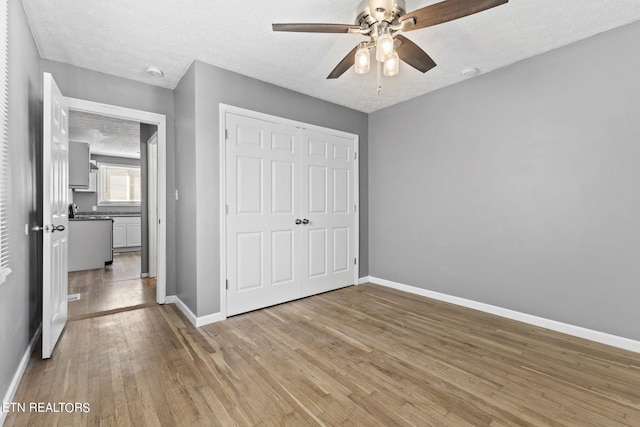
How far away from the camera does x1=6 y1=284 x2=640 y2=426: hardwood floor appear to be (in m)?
1.61

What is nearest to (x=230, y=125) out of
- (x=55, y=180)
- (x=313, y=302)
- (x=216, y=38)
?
(x=216, y=38)

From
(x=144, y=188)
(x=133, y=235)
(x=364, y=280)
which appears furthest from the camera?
(x=133, y=235)

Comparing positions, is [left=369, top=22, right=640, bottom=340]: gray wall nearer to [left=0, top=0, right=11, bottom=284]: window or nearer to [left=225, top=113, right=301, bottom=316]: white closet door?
[left=225, top=113, right=301, bottom=316]: white closet door

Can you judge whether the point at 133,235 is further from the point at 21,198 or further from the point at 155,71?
the point at 21,198

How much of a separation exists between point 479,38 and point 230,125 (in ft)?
8.18

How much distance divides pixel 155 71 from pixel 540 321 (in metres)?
4.63

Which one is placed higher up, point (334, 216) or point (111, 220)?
point (334, 216)

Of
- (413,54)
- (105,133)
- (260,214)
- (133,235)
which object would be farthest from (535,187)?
(133,235)

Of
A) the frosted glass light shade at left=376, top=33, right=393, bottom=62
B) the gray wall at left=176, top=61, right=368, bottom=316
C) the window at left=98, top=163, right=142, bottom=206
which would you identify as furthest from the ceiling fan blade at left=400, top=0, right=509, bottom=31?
the window at left=98, top=163, right=142, bottom=206

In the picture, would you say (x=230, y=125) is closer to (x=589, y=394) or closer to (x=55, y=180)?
(x=55, y=180)

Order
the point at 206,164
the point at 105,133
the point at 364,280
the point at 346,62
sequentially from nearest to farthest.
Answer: the point at 346,62
the point at 206,164
the point at 364,280
the point at 105,133

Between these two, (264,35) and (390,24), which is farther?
(264,35)

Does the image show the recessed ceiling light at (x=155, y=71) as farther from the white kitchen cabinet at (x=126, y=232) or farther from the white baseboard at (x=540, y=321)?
the white kitchen cabinet at (x=126, y=232)

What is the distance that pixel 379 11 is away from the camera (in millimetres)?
1704
